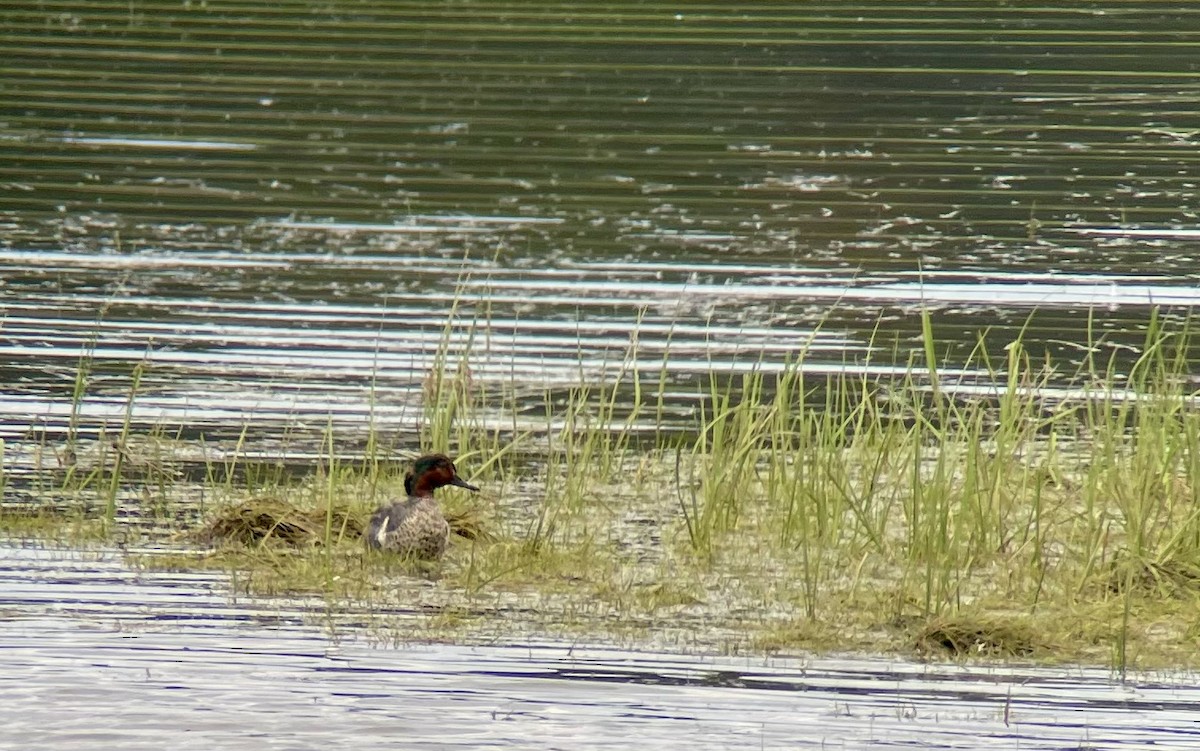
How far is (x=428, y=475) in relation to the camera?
9.90m

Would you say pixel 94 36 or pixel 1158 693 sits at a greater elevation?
pixel 94 36

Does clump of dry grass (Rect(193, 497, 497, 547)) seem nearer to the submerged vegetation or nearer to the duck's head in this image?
the submerged vegetation

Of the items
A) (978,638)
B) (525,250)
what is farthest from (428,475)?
(525,250)

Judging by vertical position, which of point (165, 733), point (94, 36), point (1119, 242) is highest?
point (94, 36)

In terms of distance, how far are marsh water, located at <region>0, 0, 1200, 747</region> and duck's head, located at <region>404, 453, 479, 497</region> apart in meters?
1.06

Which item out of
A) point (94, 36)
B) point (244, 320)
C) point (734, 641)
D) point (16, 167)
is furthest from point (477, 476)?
point (94, 36)

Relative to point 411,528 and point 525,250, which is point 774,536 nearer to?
point 411,528

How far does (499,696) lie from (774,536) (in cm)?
224

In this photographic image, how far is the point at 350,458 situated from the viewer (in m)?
11.5

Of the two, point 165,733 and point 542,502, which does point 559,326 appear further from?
point 165,733

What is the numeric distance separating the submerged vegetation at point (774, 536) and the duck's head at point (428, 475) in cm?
20

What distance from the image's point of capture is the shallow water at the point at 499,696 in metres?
7.48

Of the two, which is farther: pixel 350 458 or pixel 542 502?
pixel 350 458

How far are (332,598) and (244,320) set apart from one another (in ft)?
21.0
